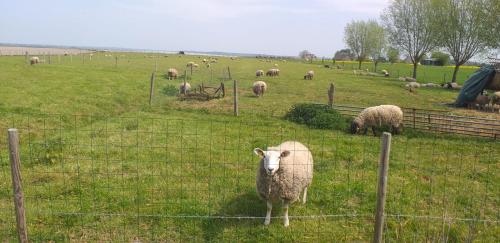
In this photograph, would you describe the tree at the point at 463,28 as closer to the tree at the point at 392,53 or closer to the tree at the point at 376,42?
the tree at the point at 392,53

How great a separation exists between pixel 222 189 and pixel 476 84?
22.0 meters

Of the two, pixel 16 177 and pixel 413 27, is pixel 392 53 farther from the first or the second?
pixel 16 177

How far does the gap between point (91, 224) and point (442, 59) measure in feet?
325

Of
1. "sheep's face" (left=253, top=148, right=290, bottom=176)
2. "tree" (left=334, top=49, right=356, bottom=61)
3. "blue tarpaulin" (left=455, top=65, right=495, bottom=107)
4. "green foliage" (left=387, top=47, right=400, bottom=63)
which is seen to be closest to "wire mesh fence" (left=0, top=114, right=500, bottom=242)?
"sheep's face" (left=253, top=148, right=290, bottom=176)

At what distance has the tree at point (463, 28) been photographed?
3600cm

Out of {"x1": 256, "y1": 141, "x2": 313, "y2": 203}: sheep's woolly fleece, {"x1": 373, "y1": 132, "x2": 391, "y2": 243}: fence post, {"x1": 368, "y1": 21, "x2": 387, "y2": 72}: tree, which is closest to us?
{"x1": 373, "y1": 132, "x2": 391, "y2": 243}: fence post

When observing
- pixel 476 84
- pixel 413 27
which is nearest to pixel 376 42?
pixel 413 27

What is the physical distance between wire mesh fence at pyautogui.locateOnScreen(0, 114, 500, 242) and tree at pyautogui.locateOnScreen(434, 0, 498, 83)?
93.7 feet

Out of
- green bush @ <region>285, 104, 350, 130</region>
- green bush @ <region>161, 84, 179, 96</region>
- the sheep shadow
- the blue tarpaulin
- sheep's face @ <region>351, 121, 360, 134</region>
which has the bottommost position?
the sheep shadow

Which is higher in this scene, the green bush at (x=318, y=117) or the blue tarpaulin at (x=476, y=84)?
the blue tarpaulin at (x=476, y=84)

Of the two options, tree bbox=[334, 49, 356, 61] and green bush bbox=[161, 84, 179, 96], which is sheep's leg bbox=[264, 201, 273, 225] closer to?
green bush bbox=[161, 84, 179, 96]

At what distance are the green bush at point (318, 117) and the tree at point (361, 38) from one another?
62.2 meters

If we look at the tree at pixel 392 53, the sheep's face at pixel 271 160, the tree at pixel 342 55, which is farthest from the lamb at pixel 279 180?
the tree at pixel 342 55

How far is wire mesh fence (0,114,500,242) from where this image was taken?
632cm
